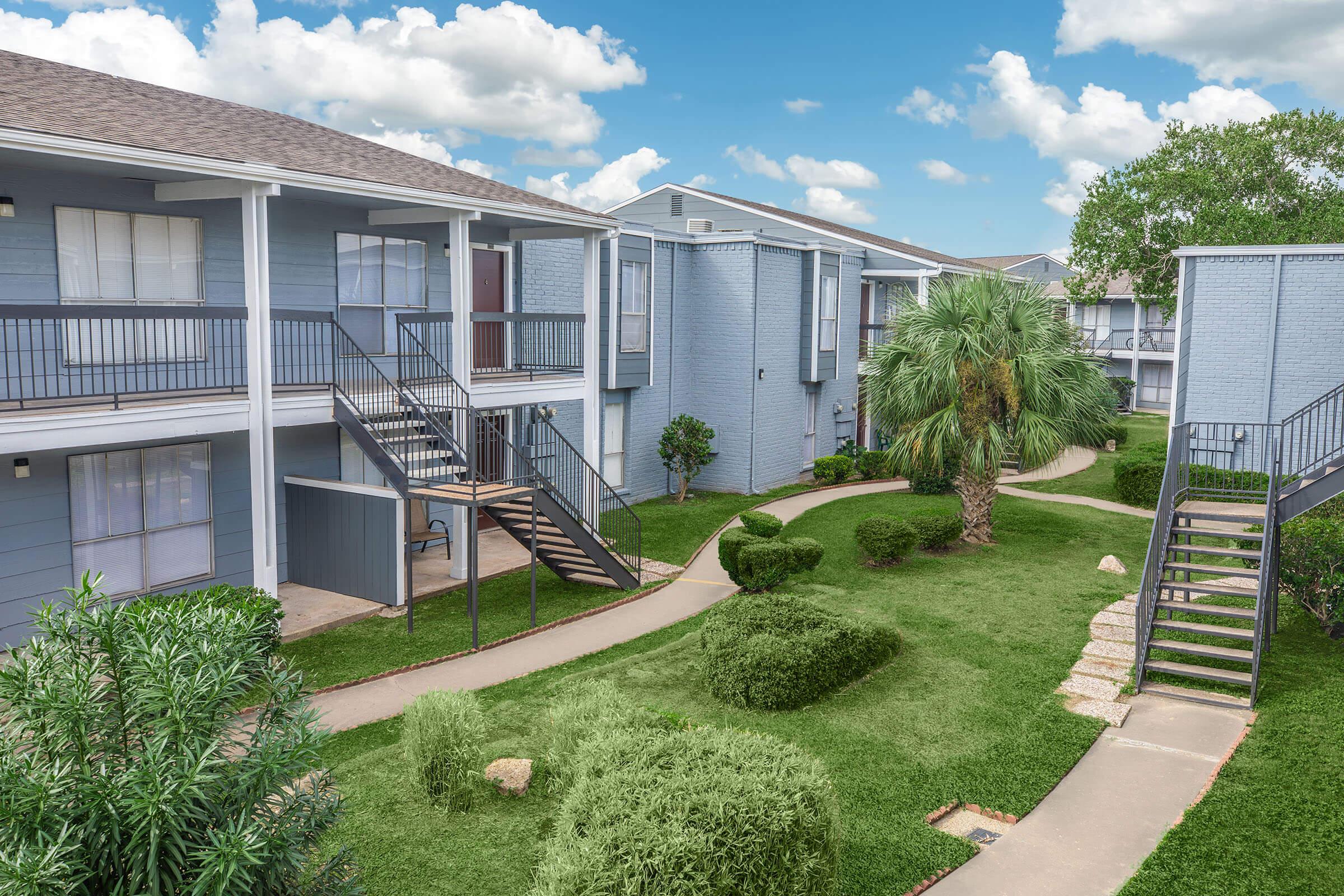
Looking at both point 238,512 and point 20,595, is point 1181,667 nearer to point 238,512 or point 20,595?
point 238,512

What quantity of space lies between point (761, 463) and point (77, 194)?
17.5m

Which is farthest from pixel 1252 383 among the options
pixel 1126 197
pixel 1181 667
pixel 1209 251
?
pixel 1126 197

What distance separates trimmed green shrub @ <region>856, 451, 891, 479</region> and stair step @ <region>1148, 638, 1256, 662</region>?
53.0ft

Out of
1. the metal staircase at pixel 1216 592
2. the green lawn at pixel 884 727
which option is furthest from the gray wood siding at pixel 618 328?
the metal staircase at pixel 1216 592

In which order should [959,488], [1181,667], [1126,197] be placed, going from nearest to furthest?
[1181,667]
[959,488]
[1126,197]

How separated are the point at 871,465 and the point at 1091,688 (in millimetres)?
17160

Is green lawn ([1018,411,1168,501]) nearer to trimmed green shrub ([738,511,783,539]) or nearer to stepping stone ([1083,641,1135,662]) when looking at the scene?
trimmed green shrub ([738,511,783,539])

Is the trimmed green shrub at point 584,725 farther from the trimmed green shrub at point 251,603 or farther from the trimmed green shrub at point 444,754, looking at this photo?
the trimmed green shrub at point 251,603

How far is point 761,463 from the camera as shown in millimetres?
26516

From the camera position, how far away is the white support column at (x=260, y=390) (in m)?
13.1

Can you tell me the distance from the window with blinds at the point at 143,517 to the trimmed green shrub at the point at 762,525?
891 cm

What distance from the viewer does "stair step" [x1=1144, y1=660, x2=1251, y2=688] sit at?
11.7m

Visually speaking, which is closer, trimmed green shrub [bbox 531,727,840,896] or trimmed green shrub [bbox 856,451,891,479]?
trimmed green shrub [bbox 531,727,840,896]

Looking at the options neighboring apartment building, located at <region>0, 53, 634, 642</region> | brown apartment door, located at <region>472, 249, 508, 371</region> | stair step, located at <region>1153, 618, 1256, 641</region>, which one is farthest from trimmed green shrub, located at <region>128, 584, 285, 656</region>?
stair step, located at <region>1153, 618, 1256, 641</region>
